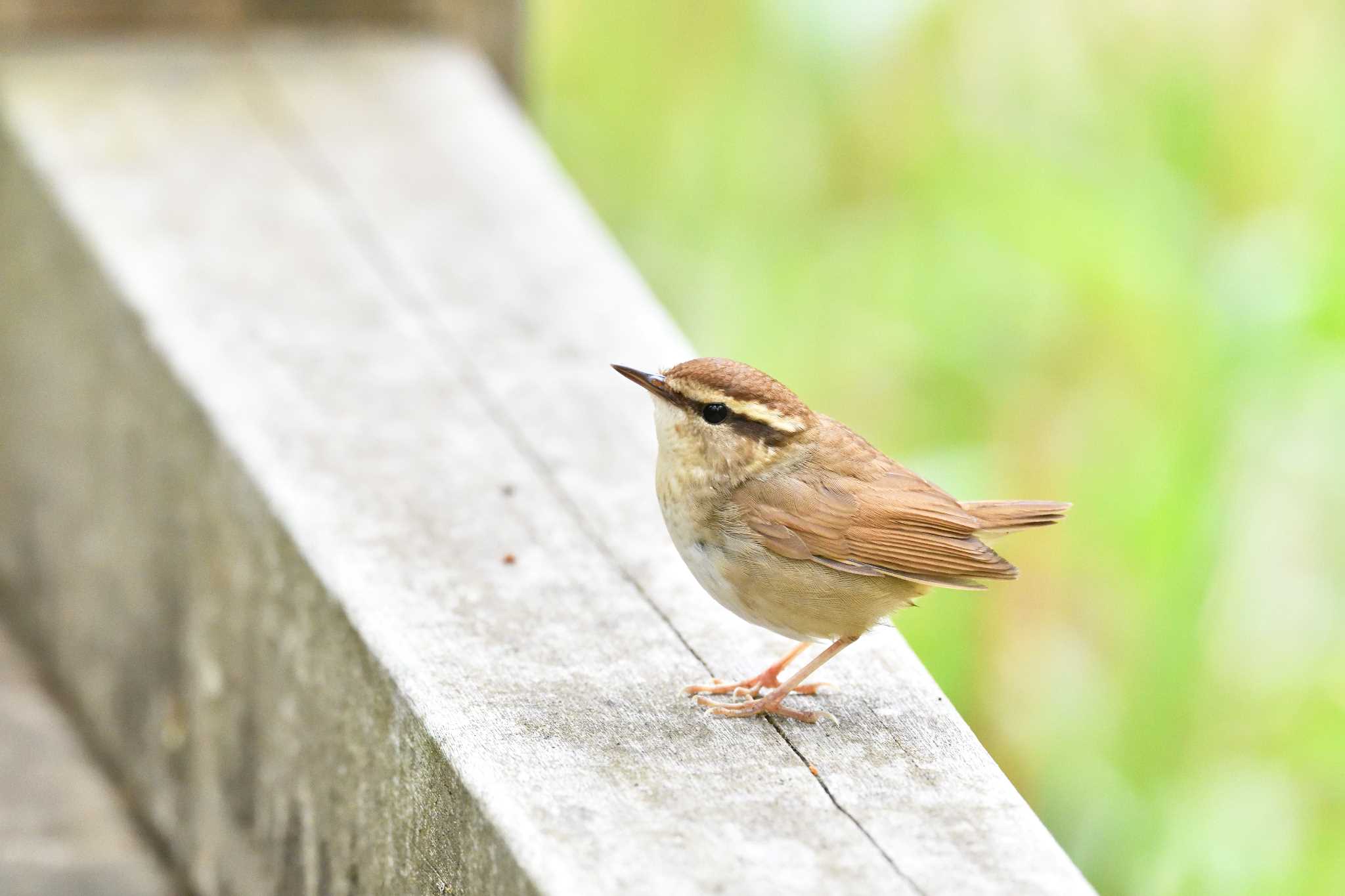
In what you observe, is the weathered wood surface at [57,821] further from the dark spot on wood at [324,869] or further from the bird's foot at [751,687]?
the bird's foot at [751,687]

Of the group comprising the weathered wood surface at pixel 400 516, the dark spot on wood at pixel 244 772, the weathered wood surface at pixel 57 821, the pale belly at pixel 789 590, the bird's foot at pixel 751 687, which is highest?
the pale belly at pixel 789 590

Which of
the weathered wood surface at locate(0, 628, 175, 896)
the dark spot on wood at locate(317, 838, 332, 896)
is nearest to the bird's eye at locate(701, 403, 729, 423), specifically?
the dark spot on wood at locate(317, 838, 332, 896)

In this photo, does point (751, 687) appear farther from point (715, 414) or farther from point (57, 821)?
point (57, 821)

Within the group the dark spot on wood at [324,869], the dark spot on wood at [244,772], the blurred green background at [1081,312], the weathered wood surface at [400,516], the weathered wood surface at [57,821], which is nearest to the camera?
the weathered wood surface at [400,516]

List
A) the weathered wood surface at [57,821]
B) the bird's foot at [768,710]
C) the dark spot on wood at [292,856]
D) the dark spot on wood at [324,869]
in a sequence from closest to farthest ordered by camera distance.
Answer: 1. the bird's foot at [768,710]
2. the dark spot on wood at [324,869]
3. the dark spot on wood at [292,856]
4. the weathered wood surface at [57,821]

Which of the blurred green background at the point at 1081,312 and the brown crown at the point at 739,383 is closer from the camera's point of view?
the brown crown at the point at 739,383

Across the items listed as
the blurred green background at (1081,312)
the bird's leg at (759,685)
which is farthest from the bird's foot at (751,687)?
the blurred green background at (1081,312)

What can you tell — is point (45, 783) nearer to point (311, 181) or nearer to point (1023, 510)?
point (311, 181)

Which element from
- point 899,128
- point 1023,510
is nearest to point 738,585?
point 1023,510

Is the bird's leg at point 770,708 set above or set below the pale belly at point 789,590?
below
